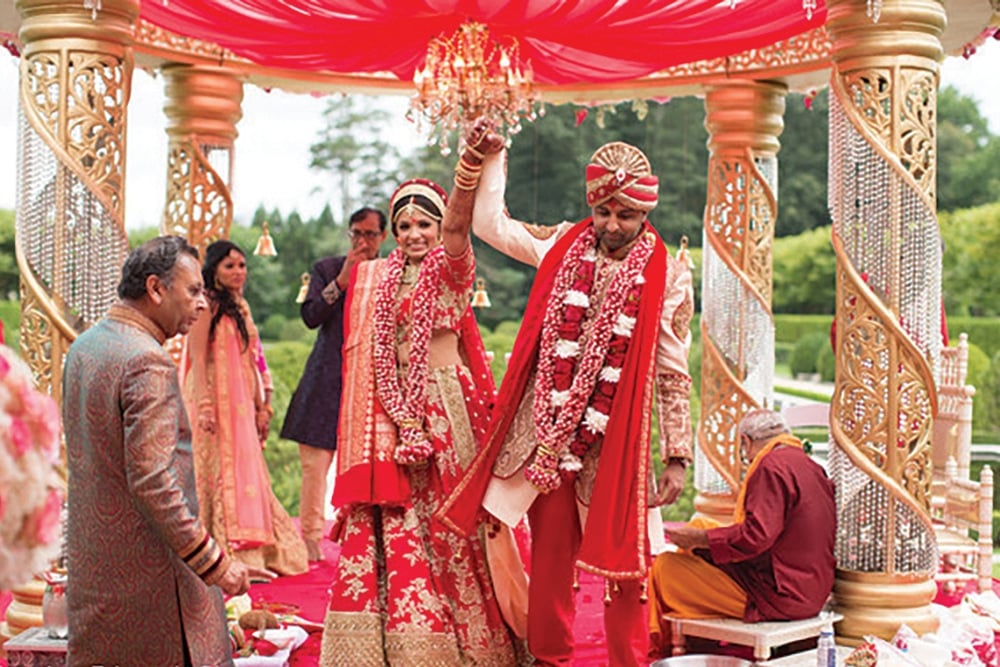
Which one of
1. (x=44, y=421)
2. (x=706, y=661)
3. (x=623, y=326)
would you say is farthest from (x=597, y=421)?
(x=44, y=421)

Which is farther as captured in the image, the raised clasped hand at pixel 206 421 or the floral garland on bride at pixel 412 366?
the raised clasped hand at pixel 206 421

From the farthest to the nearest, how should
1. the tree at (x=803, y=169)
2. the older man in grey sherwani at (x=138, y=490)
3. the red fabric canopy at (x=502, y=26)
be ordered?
the tree at (x=803, y=169) → the red fabric canopy at (x=502, y=26) → the older man in grey sherwani at (x=138, y=490)

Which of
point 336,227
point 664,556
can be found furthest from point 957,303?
point 664,556

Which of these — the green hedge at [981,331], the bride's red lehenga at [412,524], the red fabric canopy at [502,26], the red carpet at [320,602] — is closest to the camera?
the bride's red lehenga at [412,524]

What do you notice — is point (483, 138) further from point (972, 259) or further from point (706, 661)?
point (972, 259)

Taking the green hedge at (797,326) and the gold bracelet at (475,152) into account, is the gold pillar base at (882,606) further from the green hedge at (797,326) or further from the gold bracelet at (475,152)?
the green hedge at (797,326)

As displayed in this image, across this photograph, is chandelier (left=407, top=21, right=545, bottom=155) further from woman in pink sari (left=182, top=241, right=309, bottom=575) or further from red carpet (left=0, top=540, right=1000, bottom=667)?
red carpet (left=0, top=540, right=1000, bottom=667)

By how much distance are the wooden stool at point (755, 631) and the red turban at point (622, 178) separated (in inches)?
62.7

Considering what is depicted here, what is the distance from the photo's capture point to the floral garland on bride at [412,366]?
408 centimetres

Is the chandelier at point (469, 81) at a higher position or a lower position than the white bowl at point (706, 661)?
higher

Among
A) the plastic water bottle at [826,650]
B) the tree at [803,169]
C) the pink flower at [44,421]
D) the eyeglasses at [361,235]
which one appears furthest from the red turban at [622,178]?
the tree at [803,169]

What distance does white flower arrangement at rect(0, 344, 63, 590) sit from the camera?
45.3 inches

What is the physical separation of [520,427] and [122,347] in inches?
61.6

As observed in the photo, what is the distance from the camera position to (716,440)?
22.8 feet
